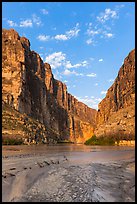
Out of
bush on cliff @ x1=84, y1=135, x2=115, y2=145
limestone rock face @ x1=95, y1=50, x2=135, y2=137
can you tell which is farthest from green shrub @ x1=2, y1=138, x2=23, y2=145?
limestone rock face @ x1=95, y1=50, x2=135, y2=137

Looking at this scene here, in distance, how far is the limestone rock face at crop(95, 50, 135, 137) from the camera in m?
121

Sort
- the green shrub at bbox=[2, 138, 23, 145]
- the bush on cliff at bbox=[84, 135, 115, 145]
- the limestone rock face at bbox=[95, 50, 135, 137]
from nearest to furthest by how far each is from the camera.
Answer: the green shrub at bbox=[2, 138, 23, 145], the bush on cliff at bbox=[84, 135, 115, 145], the limestone rock face at bbox=[95, 50, 135, 137]

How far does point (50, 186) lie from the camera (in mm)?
9859

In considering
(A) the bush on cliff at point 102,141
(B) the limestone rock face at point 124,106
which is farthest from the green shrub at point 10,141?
(B) the limestone rock face at point 124,106

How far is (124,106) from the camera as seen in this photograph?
15975cm

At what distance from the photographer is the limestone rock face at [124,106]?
121 meters

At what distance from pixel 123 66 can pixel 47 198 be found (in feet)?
605

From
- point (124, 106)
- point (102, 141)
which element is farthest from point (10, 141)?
point (124, 106)

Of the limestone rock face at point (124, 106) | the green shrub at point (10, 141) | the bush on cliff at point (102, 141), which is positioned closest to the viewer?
the green shrub at point (10, 141)

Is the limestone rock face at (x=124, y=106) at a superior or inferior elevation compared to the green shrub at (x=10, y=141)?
superior

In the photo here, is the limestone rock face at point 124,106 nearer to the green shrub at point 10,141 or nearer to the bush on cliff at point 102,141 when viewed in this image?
the bush on cliff at point 102,141

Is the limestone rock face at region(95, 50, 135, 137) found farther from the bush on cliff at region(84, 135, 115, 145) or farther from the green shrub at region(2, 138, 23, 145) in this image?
the green shrub at region(2, 138, 23, 145)

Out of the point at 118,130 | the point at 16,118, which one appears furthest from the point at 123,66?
the point at 16,118

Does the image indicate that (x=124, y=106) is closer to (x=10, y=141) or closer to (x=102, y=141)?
(x=102, y=141)
